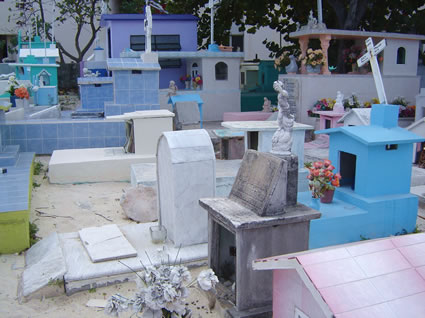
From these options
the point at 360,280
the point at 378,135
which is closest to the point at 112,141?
the point at 378,135

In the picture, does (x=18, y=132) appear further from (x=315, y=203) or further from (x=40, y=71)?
(x=315, y=203)

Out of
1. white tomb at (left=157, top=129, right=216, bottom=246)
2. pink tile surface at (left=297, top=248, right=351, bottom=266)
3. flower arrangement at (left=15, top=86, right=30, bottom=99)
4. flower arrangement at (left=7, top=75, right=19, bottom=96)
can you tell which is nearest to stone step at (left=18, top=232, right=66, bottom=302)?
white tomb at (left=157, top=129, right=216, bottom=246)

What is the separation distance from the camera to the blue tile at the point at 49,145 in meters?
11.3

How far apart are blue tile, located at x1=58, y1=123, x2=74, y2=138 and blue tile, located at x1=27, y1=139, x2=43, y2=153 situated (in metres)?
0.50

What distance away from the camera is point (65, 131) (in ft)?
37.4

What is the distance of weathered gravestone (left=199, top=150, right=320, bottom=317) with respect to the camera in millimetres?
4301

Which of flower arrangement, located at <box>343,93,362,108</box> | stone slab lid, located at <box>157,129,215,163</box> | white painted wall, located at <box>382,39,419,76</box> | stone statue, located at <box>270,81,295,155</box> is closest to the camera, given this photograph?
stone statue, located at <box>270,81,295,155</box>

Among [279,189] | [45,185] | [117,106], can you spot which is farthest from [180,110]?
[279,189]

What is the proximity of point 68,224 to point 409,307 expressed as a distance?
5.54 m

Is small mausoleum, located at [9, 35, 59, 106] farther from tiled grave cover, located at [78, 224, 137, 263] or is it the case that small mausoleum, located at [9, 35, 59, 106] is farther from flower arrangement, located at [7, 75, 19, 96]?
tiled grave cover, located at [78, 224, 137, 263]

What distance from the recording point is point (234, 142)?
34.7 feet

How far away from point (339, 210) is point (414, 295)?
143 inches

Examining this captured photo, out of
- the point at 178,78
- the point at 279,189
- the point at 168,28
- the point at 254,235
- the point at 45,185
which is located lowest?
the point at 45,185

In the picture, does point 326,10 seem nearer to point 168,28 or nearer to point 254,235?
point 168,28
